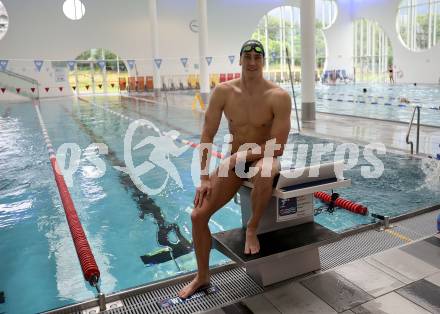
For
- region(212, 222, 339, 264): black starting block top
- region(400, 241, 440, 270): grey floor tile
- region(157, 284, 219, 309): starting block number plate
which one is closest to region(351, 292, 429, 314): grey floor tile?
region(212, 222, 339, 264): black starting block top

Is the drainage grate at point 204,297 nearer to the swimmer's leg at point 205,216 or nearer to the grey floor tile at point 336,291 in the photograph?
the swimmer's leg at point 205,216

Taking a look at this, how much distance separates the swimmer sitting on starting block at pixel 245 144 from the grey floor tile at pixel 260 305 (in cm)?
29

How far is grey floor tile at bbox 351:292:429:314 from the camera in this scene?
2348 millimetres

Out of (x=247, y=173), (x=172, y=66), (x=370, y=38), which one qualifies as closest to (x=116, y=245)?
(x=247, y=173)

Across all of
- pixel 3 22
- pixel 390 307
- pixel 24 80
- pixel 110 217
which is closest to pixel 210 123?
pixel 390 307

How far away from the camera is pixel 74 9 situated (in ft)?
84.8

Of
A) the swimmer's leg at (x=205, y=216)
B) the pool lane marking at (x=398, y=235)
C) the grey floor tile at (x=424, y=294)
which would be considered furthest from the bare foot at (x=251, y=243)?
the pool lane marking at (x=398, y=235)

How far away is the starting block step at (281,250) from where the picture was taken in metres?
2.53

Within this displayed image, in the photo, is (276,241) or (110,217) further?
(110,217)

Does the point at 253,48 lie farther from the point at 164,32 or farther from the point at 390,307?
the point at 164,32

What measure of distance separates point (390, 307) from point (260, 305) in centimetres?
71

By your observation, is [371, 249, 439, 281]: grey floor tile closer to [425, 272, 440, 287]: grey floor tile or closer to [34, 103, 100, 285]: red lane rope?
[425, 272, 440, 287]: grey floor tile

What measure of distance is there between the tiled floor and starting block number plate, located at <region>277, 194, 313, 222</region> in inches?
15.8

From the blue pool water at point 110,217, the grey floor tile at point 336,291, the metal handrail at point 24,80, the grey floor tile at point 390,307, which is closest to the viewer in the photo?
the grey floor tile at point 390,307
